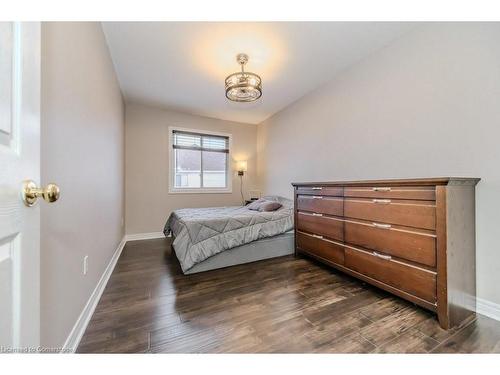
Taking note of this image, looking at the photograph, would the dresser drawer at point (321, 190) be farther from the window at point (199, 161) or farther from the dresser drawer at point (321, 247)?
the window at point (199, 161)

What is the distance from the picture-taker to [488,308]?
153 cm

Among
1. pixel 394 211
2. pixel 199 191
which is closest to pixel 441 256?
pixel 394 211

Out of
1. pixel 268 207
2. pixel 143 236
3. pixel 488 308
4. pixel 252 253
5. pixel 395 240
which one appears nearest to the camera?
pixel 488 308

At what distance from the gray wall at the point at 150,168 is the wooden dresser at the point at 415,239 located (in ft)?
10.3

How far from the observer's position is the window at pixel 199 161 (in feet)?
13.9

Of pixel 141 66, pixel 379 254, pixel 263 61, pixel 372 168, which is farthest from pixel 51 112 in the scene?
pixel 372 168

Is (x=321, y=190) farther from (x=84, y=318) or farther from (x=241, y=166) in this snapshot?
(x=241, y=166)

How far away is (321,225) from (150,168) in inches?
129

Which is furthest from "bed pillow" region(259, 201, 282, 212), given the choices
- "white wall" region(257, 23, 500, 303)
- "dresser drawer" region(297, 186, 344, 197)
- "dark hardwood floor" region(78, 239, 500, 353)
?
"dark hardwood floor" region(78, 239, 500, 353)

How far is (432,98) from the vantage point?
188 centimetres

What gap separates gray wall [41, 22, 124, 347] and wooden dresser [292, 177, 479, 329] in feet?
7.28

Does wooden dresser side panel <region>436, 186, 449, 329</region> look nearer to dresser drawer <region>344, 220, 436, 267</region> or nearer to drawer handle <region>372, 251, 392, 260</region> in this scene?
dresser drawer <region>344, 220, 436, 267</region>

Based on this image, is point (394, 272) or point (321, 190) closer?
point (394, 272)
